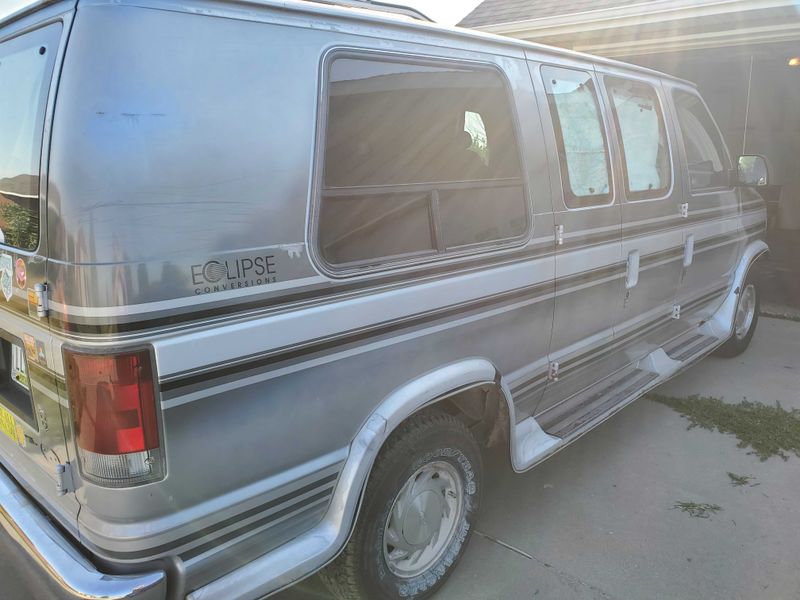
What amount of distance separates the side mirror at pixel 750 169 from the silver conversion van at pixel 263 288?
102 inches

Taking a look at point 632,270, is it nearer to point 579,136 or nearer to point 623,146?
point 623,146

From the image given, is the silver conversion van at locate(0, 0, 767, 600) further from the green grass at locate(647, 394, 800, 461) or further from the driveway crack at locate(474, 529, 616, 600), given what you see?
the green grass at locate(647, 394, 800, 461)

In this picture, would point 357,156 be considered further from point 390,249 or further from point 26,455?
point 26,455

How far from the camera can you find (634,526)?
3146 millimetres

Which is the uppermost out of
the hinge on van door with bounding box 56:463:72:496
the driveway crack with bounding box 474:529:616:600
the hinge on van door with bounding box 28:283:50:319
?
the hinge on van door with bounding box 28:283:50:319

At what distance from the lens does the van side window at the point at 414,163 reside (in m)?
2.08

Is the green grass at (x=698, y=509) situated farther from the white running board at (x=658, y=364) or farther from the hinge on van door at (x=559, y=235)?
the hinge on van door at (x=559, y=235)

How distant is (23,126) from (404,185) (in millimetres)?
1239

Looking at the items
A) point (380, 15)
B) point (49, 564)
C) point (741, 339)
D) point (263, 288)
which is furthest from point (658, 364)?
point (49, 564)

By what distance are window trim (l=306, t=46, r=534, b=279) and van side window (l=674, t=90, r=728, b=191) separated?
2.02m

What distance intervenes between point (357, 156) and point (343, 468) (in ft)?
3.47

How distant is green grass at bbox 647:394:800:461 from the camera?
155 inches

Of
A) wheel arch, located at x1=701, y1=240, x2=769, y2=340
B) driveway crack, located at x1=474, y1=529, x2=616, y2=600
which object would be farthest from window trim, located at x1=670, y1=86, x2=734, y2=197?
driveway crack, located at x1=474, y1=529, x2=616, y2=600

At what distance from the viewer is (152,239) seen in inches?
62.7
